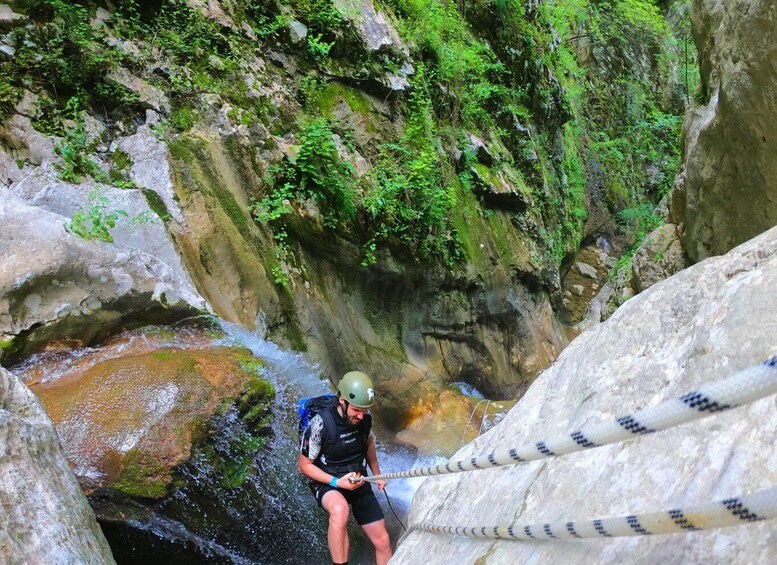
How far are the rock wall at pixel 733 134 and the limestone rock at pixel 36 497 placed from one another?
19.5ft

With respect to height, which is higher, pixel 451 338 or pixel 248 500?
pixel 248 500

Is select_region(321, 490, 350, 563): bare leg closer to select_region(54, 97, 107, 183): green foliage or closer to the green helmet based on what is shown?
the green helmet

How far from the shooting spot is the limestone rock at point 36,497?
2355mm

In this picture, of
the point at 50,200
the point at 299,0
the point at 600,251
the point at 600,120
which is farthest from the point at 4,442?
the point at 600,120

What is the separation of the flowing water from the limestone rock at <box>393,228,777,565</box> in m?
1.75

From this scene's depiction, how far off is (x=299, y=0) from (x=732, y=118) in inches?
295

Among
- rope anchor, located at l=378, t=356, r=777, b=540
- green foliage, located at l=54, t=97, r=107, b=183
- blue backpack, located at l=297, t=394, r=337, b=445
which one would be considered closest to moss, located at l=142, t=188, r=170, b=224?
green foliage, located at l=54, t=97, r=107, b=183

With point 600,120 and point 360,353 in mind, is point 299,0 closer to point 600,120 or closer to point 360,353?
point 360,353

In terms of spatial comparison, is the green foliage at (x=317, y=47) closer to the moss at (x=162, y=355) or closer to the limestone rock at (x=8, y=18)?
the limestone rock at (x=8, y=18)

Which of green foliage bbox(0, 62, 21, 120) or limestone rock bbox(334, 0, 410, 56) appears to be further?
limestone rock bbox(334, 0, 410, 56)

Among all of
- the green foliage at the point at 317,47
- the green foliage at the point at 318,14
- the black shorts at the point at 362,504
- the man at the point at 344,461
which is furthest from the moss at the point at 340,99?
the black shorts at the point at 362,504

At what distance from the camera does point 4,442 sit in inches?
102

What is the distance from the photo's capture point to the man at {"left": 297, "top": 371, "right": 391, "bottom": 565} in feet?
12.9

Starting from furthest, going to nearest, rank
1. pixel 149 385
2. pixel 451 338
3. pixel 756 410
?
pixel 451 338
pixel 149 385
pixel 756 410
